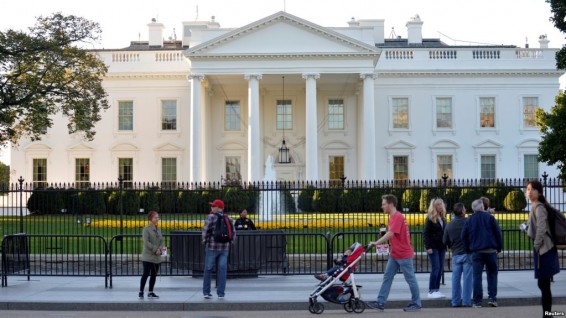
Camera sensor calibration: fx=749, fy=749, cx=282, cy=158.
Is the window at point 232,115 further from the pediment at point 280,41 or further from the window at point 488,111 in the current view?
the window at point 488,111

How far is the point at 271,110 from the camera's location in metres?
49.8

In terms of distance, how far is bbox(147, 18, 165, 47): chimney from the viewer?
184ft

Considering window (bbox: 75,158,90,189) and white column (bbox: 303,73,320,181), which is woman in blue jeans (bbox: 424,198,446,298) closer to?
white column (bbox: 303,73,320,181)

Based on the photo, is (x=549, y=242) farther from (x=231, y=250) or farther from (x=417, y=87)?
(x=417, y=87)

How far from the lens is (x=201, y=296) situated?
1367cm

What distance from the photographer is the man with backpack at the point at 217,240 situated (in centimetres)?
1322

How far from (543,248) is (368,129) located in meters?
34.0

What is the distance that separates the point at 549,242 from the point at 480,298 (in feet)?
7.34

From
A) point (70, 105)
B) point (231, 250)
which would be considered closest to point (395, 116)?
point (70, 105)

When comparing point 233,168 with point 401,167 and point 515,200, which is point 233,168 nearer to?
point 401,167

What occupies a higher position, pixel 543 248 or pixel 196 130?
pixel 196 130

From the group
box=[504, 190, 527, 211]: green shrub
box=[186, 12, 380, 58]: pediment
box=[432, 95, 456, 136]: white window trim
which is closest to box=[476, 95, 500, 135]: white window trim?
box=[432, 95, 456, 136]: white window trim

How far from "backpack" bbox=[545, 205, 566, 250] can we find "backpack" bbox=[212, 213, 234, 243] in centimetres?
543

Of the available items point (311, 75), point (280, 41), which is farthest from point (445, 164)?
point (280, 41)
